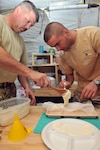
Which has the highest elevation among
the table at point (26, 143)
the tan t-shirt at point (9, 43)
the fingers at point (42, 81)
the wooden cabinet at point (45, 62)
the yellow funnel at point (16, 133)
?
the tan t-shirt at point (9, 43)

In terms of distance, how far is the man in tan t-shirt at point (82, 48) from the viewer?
1.28 metres

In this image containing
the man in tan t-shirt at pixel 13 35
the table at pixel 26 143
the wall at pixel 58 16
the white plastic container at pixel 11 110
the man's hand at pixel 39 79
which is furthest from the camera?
the wall at pixel 58 16

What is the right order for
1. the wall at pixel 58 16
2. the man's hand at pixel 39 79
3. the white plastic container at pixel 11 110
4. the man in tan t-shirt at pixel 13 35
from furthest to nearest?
1. the wall at pixel 58 16
2. the man in tan t-shirt at pixel 13 35
3. the man's hand at pixel 39 79
4. the white plastic container at pixel 11 110

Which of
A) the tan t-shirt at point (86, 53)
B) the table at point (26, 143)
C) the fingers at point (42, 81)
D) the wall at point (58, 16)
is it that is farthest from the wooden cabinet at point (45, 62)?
the table at point (26, 143)

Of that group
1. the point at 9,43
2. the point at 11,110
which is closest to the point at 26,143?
the point at 11,110

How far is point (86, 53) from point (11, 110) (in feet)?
2.30

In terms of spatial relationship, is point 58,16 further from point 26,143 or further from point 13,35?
point 26,143

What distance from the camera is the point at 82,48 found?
134 centimetres

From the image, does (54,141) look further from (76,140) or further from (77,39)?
(77,39)

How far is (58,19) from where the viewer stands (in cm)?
276

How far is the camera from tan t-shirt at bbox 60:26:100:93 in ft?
4.33

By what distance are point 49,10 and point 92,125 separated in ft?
7.30

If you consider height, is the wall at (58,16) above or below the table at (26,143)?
above

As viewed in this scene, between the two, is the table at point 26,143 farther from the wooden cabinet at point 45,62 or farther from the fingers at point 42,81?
the wooden cabinet at point 45,62
